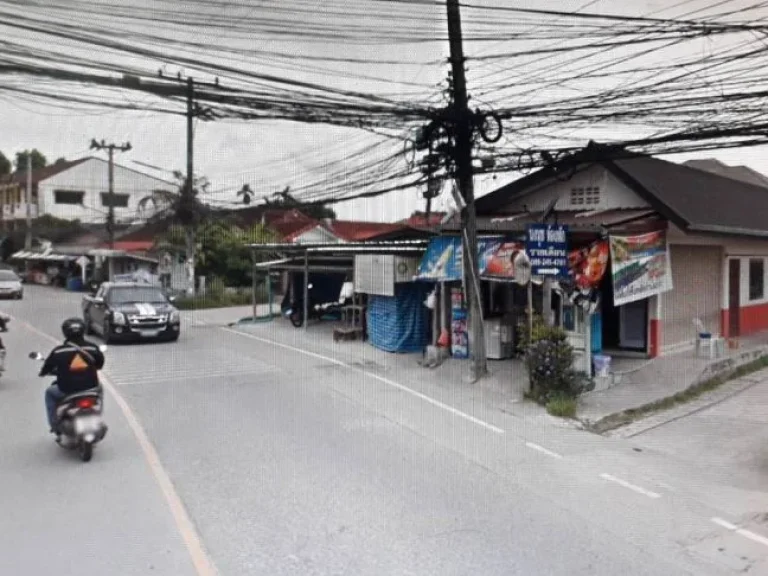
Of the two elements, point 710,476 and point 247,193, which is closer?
point 710,476

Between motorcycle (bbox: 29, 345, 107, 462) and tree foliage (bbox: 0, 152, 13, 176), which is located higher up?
tree foliage (bbox: 0, 152, 13, 176)

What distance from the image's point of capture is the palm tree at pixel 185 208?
1110 inches

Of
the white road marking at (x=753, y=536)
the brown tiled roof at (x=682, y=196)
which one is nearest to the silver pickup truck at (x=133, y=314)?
the brown tiled roof at (x=682, y=196)

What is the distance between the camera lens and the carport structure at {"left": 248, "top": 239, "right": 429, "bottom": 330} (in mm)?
16891

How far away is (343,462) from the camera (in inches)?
307

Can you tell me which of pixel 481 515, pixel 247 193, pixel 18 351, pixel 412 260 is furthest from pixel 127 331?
pixel 481 515

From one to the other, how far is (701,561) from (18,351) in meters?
16.1

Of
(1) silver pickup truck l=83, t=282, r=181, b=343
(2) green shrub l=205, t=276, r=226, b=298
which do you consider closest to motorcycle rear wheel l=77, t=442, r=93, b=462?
(1) silver pickup truck l=83, t=282, r=181, b=343

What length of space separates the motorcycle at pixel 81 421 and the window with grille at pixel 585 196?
453 inches

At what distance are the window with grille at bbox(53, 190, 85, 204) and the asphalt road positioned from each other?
143ft

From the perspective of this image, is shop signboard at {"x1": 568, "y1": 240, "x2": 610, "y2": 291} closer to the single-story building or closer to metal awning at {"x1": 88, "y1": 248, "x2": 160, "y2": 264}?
the single-story building

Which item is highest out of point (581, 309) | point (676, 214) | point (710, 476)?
point (676, 214)

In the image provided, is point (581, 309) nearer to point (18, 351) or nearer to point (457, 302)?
point (457, 302)

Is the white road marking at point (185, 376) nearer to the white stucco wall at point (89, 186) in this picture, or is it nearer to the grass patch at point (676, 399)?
the grass patch at point (676, 399)
